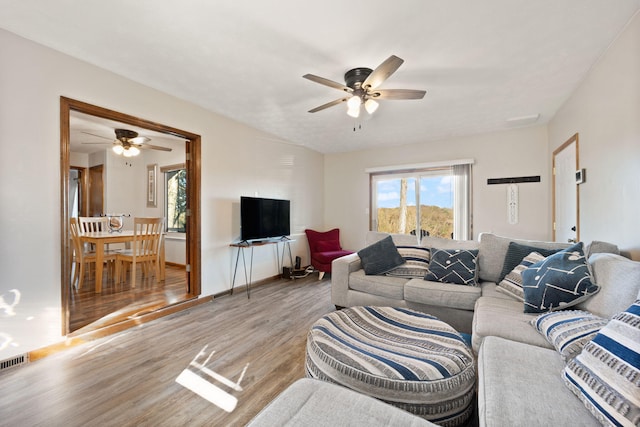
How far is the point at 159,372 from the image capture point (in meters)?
2.02

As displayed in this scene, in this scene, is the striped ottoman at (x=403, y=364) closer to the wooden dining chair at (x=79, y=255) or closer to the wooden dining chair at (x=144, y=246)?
the wooden dining chair at (x=144, y=246)

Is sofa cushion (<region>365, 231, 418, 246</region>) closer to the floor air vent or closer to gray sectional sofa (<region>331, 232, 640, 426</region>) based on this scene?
gray sectional sofa (<region>331, 232, 640, 426</region>)

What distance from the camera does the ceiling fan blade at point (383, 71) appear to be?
2.00 metres

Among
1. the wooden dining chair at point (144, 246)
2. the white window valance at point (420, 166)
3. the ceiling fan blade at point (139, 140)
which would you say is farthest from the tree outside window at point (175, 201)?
the white window valance at point (420, 166)

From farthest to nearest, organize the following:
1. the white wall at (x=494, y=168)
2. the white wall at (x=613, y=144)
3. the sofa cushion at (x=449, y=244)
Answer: the white wall at (x=494, y=168), the sofa cushion at (x=449, y=244), the white wall at (x=613, y=144)

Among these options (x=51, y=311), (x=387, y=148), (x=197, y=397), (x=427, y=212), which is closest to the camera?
(x=197, y=397)

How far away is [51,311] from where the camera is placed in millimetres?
2322

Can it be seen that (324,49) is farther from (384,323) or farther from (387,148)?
(387,148)

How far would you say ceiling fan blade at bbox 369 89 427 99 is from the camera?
8.30 feet

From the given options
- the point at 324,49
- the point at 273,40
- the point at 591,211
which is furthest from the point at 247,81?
the point at 591,211

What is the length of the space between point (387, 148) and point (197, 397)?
16.4 ft

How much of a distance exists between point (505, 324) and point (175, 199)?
5896 millimetres

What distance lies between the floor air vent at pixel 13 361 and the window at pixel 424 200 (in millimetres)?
4969

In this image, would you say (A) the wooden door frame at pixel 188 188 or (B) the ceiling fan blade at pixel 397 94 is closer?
(A) the wooden door frame at pixel 188 188
